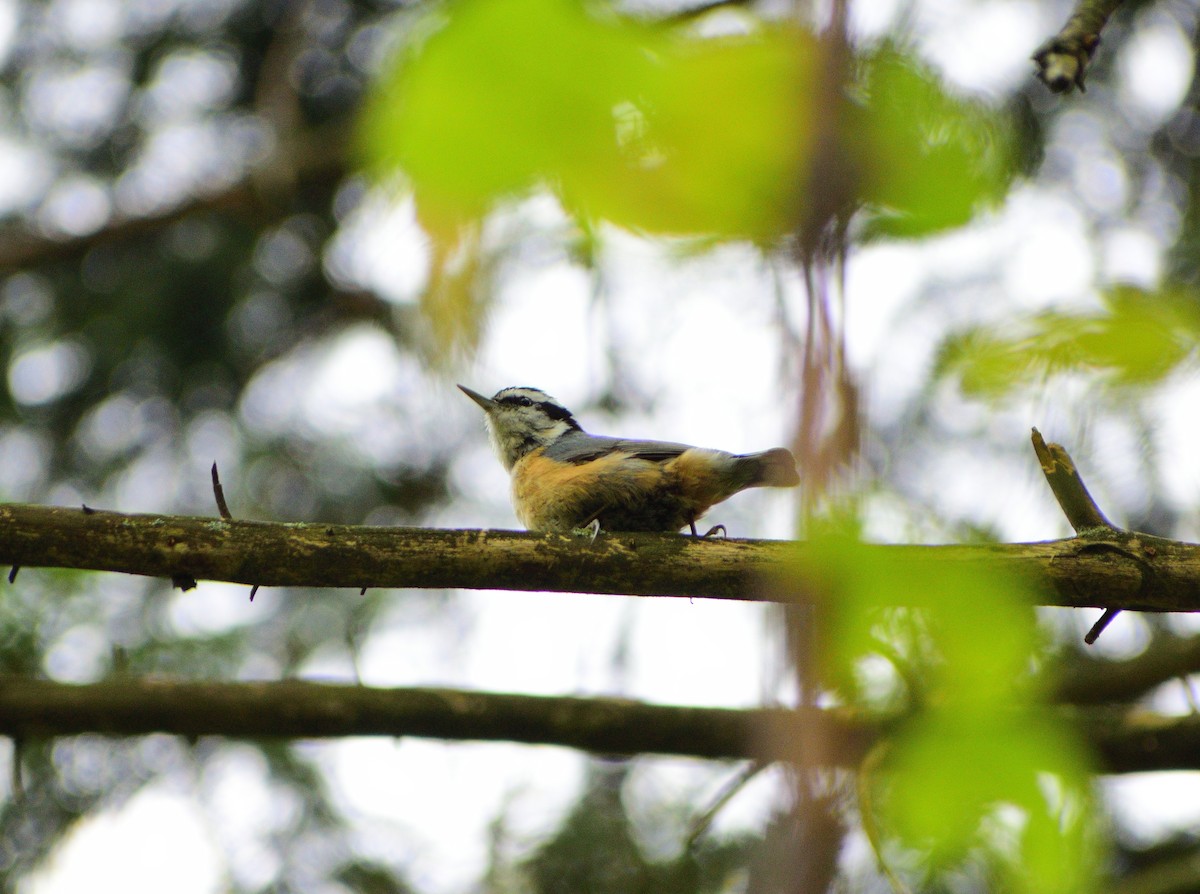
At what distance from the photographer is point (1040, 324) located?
76.6 inches

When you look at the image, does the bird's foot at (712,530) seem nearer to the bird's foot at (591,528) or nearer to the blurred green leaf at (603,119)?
the bird's foot at (591,528)

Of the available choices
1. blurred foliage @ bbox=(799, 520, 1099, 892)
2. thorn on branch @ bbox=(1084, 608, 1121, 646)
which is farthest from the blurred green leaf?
thorn on branch @ bbox=(1084, 608, 1121, 646)

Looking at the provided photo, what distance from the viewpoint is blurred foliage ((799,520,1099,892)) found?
175 centimetres

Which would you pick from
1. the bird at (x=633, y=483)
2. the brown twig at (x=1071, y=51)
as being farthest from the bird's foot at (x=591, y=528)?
the brown twig at (x=1071, y=51)

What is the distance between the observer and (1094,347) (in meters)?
1.87

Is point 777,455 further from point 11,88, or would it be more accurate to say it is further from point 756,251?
point 11,88

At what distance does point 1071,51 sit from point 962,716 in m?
1.39

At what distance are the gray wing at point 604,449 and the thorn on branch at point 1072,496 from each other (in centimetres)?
149

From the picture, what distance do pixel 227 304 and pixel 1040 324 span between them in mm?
4286

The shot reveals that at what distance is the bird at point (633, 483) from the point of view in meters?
3.78

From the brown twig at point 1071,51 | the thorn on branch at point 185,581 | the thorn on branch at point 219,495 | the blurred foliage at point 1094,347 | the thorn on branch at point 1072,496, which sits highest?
the brown twig at point 1071,51

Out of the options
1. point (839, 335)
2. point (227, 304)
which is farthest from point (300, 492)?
point (839, 335)

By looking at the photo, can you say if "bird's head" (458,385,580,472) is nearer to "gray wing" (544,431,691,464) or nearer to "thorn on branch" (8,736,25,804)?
"gray wing" (544,431,691,464)

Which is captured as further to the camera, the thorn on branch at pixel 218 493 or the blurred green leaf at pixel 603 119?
the thorn on branch at pixel 218 493
